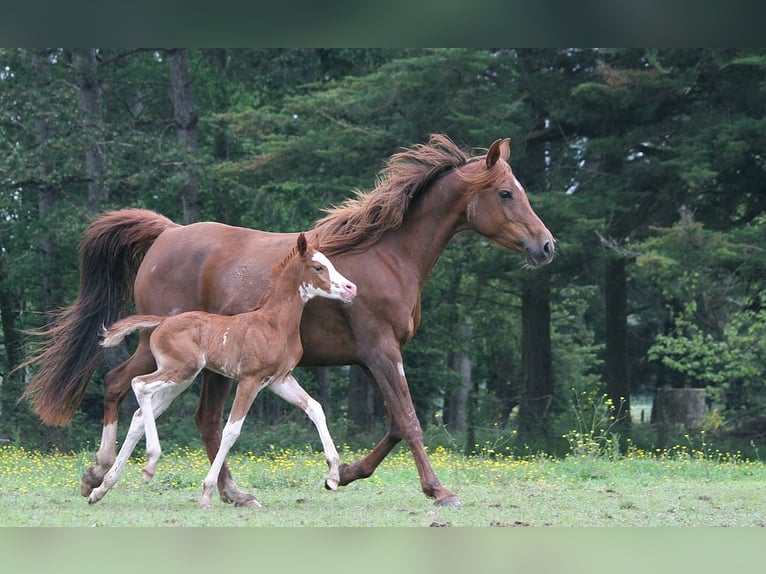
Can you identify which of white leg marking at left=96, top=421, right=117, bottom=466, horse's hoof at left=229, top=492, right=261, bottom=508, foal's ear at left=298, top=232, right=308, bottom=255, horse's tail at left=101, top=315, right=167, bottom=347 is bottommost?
horse's hoof at left=229, top=492, right=261, bottom=508

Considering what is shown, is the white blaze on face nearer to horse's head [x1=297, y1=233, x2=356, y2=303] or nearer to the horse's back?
horse's head [x1=297, y1=233, x2=356, y2=303]

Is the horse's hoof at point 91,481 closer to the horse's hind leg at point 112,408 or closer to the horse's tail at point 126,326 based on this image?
the horse's hind leg at point 112,408

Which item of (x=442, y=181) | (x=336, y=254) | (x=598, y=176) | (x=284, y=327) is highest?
(x=598, y=176)

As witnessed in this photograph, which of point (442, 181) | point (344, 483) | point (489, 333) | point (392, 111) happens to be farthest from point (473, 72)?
point (344, 483)

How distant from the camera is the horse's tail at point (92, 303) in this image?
8391 mm

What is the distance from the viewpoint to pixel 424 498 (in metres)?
7.71

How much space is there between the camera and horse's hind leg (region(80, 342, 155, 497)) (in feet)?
24.6

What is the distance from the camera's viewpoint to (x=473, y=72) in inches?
702

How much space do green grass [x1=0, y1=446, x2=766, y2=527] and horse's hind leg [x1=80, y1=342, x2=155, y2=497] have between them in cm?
21

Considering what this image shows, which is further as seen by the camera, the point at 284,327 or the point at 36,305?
the point at 36,305

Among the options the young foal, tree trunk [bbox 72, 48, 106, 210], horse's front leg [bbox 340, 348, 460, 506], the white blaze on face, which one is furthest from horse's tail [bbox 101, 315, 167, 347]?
tree trunk [bbox 72, 48, 106, 210]

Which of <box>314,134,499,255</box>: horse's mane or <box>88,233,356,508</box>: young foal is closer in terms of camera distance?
<box>88,233,356,508</box>: young foal

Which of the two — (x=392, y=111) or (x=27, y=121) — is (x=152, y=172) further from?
(x=392, y=111)
